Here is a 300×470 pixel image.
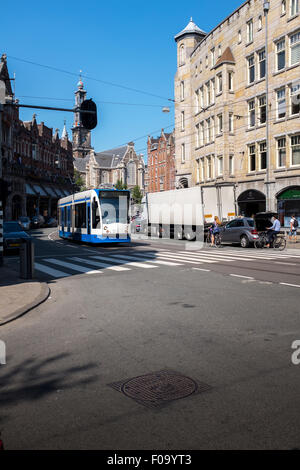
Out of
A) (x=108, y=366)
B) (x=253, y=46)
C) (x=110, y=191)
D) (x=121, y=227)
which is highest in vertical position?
(x=253, y=46)

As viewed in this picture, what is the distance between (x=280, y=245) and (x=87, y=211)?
410 inches

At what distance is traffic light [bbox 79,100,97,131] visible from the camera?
1463 cm

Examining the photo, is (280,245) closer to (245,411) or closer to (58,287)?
(58,287)

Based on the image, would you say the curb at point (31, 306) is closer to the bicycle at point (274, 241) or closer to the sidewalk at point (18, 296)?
the sidewalk at point (18, 296)

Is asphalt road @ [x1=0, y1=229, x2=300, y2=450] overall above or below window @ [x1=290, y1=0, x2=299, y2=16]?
below

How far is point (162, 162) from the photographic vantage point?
87500mm

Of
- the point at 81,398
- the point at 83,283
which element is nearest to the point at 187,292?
the point at 83,283

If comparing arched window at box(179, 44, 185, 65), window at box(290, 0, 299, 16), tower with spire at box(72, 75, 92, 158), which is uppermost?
tower with spire at box(72, 75, 92, 158)

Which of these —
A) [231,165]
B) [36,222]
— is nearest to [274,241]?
[231,165]

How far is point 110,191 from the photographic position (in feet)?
71.6

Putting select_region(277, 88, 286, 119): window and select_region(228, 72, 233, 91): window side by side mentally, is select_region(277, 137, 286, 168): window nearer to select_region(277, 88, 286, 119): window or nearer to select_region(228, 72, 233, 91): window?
select_region(277, 88, 286, 119): window

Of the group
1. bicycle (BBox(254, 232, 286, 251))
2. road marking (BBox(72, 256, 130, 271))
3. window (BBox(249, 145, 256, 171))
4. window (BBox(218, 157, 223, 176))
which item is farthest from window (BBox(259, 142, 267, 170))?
road marking (BBox(72, 256, 130, 271))

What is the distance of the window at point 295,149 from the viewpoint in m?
29.1

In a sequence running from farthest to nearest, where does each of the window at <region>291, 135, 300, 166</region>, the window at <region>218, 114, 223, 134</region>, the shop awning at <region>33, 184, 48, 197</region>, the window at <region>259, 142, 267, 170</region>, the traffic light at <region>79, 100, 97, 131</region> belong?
the shop awning at <region>33, 184, 48, 197</region>
the window at <region>218, 114, 223, 134</region>
the window at <region>259, 142, 267, 170</region>
the window at <region>291, 135, 300, 166</region>
the traffic light at <region>79, 100, 97, 131</region>
